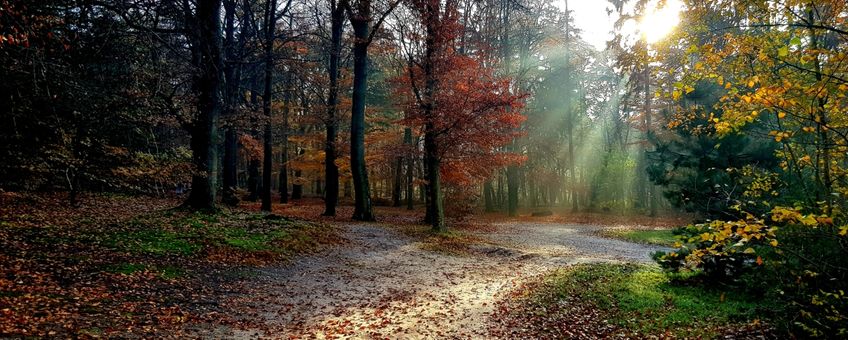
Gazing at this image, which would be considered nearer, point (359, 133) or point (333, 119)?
point (359, 133)

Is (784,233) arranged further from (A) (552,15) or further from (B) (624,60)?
(A) (552,15)

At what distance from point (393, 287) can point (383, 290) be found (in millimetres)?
343

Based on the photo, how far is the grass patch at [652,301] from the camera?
21.4ft

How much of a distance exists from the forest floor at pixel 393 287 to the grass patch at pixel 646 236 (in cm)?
248

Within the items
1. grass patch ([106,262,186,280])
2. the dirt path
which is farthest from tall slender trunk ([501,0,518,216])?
grass patch ([106,262,186,280])

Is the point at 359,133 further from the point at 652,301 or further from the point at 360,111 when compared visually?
the point at 652,301

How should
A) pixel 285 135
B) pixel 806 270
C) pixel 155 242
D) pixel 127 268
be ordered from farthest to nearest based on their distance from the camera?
pixel 285 135
pixel 155 242
pixel 127 268
pixel 806 270

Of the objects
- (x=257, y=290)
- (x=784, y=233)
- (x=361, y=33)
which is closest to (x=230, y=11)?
(x=361, y=33)

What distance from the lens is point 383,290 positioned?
349 inches

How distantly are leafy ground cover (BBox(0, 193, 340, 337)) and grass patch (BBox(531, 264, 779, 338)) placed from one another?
6.20 meters

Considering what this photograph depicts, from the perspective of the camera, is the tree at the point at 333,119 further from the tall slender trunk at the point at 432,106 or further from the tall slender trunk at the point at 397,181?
the tall slender trunk at the point at 397,181

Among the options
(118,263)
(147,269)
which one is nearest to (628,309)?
(147,269)

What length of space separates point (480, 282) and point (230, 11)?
57.6ft

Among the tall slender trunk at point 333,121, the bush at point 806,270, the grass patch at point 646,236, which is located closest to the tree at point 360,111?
the tall slender trunk at point 333,121
